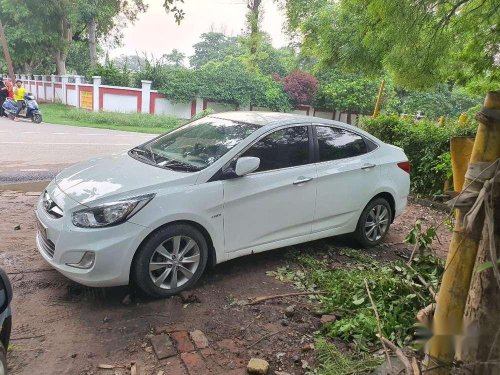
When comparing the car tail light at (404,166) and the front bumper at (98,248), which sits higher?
the car tail light at (404,166)

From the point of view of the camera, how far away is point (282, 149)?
433cm

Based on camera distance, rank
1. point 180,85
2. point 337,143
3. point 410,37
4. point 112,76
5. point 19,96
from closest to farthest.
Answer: point 410,37 < point 337,143 < point 19,96 < point 112,76 < point 180,85

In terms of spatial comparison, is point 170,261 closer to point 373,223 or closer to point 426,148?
point 373,223

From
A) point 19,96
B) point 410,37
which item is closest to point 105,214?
point 410,37

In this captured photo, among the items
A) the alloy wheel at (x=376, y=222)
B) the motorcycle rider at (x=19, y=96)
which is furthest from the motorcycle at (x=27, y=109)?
the alloy wheel at (x=376, y=222)

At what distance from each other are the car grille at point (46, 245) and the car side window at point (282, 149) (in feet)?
6.05

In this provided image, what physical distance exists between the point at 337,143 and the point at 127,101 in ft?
70.1

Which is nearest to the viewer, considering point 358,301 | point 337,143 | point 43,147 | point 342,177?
point 358,301

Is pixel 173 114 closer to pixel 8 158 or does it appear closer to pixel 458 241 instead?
pixel 8 158

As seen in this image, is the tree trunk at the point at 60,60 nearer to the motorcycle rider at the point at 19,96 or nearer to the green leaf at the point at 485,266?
the motorcycle rider at the point at 19,96

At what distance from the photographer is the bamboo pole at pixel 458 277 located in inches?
67.5

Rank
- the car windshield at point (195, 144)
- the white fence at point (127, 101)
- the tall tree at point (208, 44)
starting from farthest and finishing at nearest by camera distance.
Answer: the tall tree at point (208, 44) → the white fence at point (127, 101) → the car windshield at point (195, 144)

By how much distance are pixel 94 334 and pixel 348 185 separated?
2.99 m

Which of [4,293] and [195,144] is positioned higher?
[195,144]
